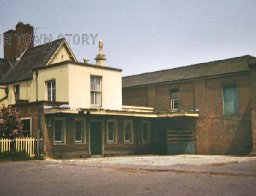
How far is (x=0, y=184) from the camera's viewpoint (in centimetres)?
1159

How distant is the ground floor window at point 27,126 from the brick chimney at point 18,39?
12036 mm

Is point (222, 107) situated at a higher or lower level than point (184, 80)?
lower

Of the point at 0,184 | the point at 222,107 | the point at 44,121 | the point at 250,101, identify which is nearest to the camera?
the point at 0,184

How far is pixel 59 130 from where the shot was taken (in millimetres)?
24781

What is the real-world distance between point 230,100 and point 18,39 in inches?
793

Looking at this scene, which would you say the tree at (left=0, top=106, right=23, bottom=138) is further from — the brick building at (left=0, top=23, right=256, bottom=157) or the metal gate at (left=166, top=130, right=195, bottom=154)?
the metal gate at (left=166, top=130, right=195, bottom=154)

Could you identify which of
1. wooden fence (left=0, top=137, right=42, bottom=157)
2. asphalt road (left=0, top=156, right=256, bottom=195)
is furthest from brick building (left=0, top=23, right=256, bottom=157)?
asphalt road (left=0, top=156, right=256, bottom=195)

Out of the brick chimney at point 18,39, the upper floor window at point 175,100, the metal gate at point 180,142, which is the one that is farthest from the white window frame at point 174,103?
the brick chimney at point 18,39

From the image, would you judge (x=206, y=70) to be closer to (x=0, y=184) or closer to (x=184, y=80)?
(x=184, y=80)

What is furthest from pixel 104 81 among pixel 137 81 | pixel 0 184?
pixel 0 184

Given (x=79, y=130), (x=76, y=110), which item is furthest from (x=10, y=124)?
(x=79, y=130)

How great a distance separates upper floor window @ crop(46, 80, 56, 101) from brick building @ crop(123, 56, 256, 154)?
9684 mm

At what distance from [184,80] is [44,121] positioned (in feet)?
40.6

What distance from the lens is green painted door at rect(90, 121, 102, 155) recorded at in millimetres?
26727
